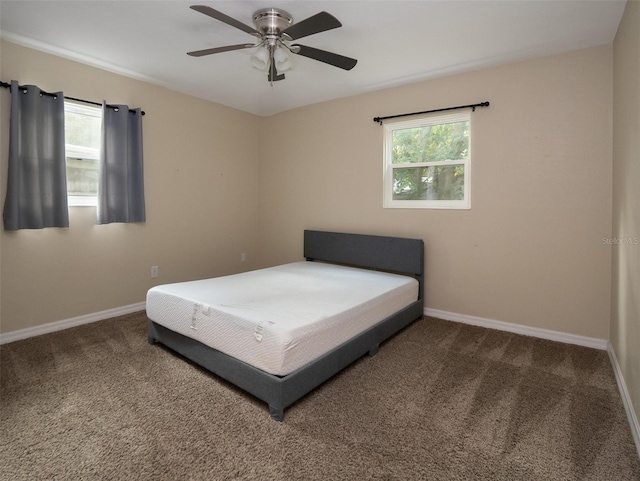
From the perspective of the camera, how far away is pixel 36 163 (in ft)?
9.14

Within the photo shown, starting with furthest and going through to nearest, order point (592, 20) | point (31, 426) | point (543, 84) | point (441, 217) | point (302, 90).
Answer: point (302, 90) < point (441, 217) < point (543, 84) < point (592, 20) < point (31, 426)

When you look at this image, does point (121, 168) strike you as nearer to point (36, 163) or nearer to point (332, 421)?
point (36, 163)

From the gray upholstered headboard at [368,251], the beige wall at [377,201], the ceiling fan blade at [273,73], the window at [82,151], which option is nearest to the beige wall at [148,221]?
the beige wall at [377,201]

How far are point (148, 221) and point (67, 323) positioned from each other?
123 cm

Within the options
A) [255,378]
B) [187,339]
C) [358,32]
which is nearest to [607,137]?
[358,32]

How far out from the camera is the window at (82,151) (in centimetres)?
308

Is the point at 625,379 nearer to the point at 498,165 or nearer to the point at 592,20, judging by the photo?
the point at 498,165

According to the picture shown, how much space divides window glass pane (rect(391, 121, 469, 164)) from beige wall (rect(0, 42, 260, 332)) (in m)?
2.22

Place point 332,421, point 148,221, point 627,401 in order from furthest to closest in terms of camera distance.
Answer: point 148,221, point 627,401, point 332,421

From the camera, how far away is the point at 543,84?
288 centimetres

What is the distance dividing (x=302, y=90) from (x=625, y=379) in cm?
378

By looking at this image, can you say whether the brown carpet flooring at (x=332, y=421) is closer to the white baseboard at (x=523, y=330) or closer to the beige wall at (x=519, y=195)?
the white baseboard at (x=523, y=330)

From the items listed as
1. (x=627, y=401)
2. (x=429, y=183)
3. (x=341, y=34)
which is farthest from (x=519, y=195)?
(x=341, y=34)

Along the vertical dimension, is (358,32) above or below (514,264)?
above
